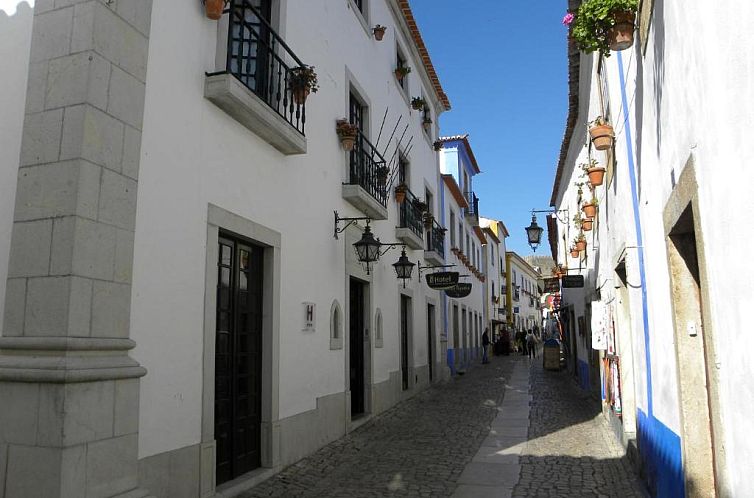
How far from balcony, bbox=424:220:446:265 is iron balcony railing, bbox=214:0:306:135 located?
7769 millimetres

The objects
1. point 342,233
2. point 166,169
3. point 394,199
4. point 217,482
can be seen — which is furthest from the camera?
point 394,199

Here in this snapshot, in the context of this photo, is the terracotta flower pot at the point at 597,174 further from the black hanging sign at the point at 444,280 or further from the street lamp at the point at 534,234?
the street lamp at the point at 534,234

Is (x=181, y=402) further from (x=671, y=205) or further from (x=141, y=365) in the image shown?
(x=671, y=205)

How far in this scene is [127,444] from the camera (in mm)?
4004

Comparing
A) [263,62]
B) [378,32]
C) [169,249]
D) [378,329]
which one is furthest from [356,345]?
[378,32]

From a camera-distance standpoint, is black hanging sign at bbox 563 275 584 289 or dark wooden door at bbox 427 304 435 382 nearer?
black hanging sign at bbox 563 275 584 289

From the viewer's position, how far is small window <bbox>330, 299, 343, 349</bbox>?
27.0ft

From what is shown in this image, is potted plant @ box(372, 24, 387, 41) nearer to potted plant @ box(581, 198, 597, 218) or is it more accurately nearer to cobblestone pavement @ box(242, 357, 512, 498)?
potted plant @ box(581, 198, 597, 218)

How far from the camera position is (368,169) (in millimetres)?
10055

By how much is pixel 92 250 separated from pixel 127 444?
1306 millimetres

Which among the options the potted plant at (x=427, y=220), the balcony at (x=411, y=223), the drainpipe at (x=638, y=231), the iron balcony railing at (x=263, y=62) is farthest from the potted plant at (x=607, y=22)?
the potted plant at (x=427, y=220)

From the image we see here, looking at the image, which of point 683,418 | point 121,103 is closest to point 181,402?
point 121,103

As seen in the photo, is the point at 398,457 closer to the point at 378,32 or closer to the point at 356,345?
the point at 356,345

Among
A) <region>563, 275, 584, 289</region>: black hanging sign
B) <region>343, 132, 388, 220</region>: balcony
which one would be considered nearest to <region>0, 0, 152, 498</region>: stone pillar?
<region>343, 132, 388, 220</region>: balcony
